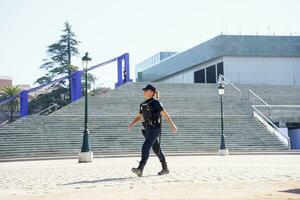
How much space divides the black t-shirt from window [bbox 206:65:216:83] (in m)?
45.0

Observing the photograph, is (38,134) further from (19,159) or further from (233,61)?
(233,61)

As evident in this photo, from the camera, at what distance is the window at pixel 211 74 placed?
5331cm

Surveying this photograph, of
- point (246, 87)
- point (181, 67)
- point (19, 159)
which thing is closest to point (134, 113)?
point (19, 159)

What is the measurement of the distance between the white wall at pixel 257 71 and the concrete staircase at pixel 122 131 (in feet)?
61.8

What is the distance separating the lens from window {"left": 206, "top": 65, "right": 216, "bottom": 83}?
53.3m

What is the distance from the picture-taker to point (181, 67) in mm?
59375

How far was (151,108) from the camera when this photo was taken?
8.38 meters

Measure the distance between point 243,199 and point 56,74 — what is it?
50.4m

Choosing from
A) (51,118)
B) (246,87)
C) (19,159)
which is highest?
(246,87)

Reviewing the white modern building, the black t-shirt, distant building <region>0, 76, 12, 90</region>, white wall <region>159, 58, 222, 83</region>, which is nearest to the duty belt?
the black t-shirt

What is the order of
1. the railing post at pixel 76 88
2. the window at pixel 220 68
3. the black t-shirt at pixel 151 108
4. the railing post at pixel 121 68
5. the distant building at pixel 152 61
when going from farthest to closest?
1. the distant building at pixel 152 61
2. the window at pixel 220 68
3. the railing post at pixel 121 68
4. the railing post at pixel 76 88
5. the black t-shirt at pixel 151 108

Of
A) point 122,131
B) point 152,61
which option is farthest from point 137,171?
point 152,61

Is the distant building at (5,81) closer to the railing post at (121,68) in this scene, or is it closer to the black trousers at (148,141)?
the railing post at (121,68)

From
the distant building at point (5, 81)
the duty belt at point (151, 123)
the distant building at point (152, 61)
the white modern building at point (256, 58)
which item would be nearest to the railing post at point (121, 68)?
the white modern building at point (256, 58)
